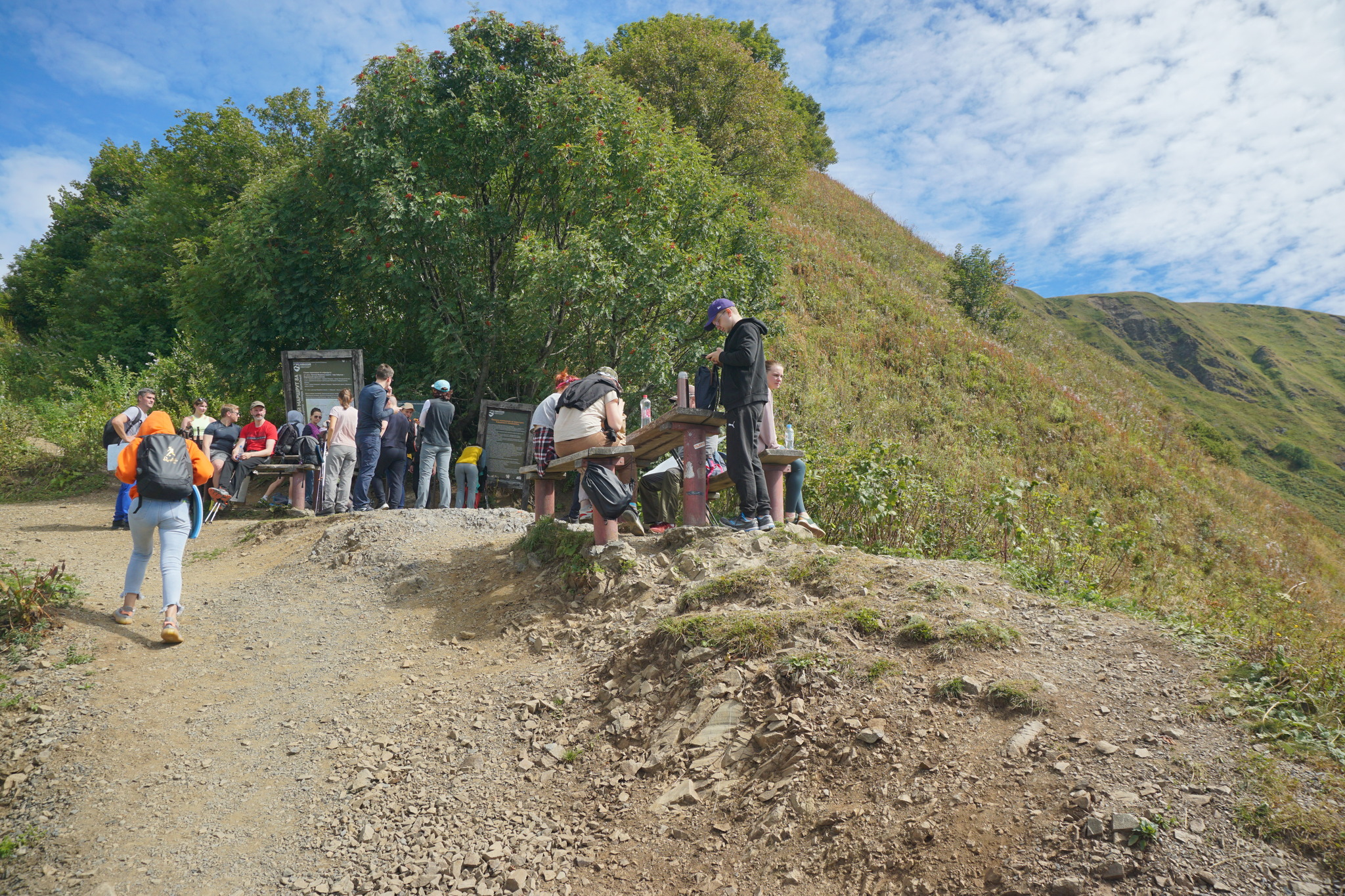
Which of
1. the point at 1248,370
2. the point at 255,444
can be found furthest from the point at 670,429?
the point at 1248,370

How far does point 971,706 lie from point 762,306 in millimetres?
10707

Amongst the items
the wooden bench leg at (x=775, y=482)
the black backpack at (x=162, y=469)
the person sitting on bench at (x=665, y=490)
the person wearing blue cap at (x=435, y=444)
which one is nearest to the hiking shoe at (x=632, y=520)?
the person sitting on bench at (x=665, y=490)

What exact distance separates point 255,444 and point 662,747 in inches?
370

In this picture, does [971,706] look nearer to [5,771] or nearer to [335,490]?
[5,771]

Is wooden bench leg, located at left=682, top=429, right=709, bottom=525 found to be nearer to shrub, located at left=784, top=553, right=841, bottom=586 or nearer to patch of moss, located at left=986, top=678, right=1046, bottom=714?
shrub, located at left=784, top=553, right=841, bottom=586

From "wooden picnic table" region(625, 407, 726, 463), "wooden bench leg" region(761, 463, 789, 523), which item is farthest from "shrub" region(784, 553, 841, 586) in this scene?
"wooden picnic table" region(625, 407, 726, 463)

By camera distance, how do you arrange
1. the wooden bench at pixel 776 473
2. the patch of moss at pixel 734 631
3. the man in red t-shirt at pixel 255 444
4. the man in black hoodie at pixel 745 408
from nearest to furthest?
1. the patch of moss at pixel 734 631
2. the man in black hoodie at pixel 745 408
3. the wooden bench at pixel 776 473
4. the man in red t-shirt at pixel 255 444

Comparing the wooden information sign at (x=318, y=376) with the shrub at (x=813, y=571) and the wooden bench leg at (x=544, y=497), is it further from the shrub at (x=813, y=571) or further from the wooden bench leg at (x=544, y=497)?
the shrub at (x=813, y=571)

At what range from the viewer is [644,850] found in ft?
11.4

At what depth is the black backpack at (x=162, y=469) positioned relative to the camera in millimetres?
5801

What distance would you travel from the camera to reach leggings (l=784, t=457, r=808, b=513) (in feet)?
23.5

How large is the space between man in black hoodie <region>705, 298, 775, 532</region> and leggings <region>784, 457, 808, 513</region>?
1254 millimetres

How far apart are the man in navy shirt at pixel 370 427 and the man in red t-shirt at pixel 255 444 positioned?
5.48 feet

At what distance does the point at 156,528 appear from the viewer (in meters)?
6.15
